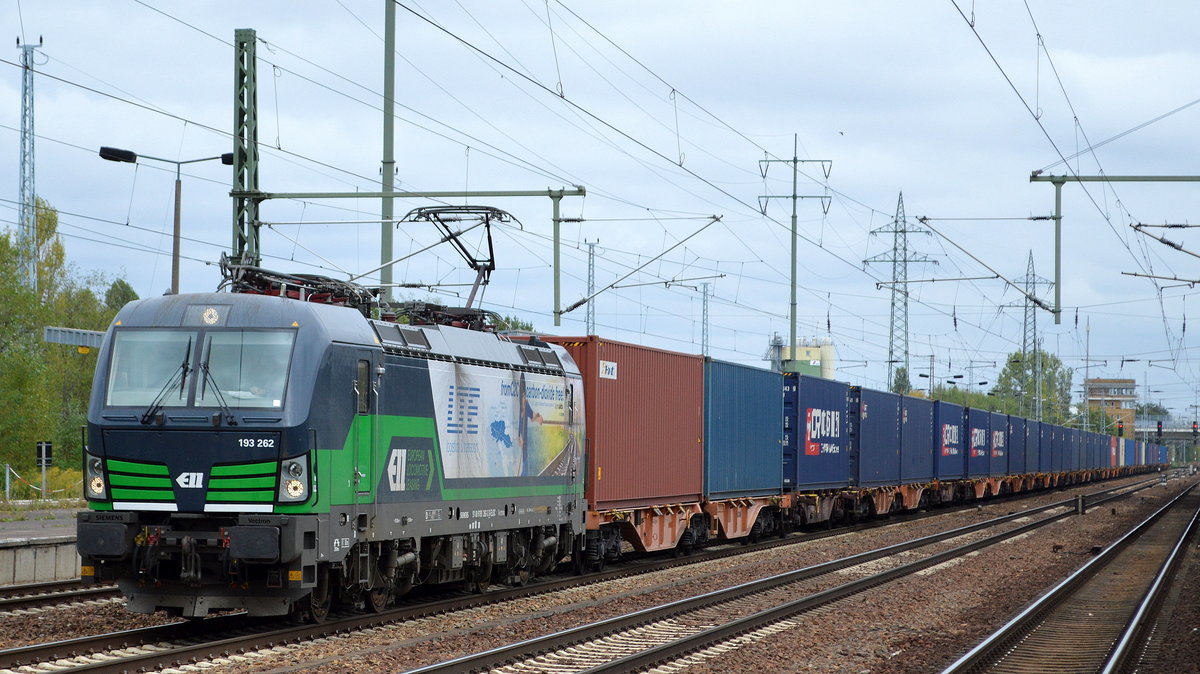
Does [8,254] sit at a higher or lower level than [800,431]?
higher

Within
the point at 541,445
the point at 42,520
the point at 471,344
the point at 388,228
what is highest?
the point at 388,228

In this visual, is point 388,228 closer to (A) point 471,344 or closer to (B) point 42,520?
(A) point 471,344

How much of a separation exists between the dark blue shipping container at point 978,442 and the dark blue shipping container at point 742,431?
21358 millimetres

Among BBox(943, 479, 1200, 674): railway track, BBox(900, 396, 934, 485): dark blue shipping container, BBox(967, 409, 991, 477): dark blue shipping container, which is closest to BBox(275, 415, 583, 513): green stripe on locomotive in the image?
BBox(943, 479, 1200, 674): railway track

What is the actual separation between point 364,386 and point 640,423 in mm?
8577

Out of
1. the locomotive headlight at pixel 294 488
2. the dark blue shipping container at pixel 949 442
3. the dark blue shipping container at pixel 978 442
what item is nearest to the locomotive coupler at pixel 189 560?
the locomotive headlight at pixel 294 488

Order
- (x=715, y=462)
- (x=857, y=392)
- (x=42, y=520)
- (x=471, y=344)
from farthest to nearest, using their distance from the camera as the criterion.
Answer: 1. (x=857, y=392)
2. (x=42, y=520)
3. (x=715, y=462)
4. (x=471, y=344)

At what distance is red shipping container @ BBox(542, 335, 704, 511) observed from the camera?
20.4m

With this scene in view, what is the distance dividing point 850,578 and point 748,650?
7.55m

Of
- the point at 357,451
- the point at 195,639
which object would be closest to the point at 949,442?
the point at 357,451

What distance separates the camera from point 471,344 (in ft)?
55.1

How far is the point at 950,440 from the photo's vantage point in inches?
1762

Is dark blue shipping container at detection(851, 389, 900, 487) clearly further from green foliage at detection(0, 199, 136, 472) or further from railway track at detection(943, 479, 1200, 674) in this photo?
green foliage at detection(0, 199, 136, 472)

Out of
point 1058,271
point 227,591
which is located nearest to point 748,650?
point 227,591
